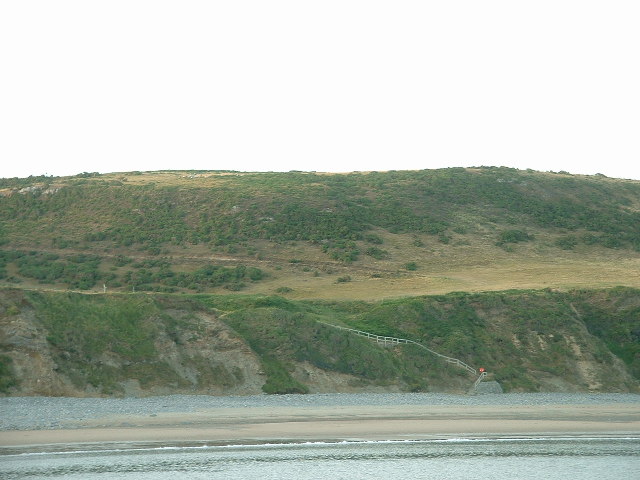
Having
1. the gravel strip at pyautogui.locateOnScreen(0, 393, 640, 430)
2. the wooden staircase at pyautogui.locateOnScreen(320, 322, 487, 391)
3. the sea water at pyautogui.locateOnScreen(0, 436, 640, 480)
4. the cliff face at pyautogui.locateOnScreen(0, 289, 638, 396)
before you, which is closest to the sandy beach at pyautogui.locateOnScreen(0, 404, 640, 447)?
the gravel strip at pyautogui.locateOnScreen(0, 393, 640, 430)

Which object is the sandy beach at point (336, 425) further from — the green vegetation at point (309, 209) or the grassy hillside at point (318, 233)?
the green vegetation at point (309, 209)

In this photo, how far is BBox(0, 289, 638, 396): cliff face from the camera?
122 ft

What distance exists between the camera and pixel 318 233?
3300 inches

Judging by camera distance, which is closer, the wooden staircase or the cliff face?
the cliff face

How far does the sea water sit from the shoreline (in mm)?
923

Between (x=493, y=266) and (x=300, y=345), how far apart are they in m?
38.7

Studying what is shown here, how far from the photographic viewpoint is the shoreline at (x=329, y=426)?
29328 mm

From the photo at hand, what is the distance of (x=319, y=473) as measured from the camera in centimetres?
2638

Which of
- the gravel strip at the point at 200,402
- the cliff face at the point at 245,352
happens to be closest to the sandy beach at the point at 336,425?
the gravel strip at the point at 200,402

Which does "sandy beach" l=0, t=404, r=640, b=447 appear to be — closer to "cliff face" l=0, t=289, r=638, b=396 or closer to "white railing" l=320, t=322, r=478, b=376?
"cliff face" l=0, t=289, r=638, b=396

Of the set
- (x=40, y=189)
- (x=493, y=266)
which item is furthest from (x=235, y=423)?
(x=40, y=189)

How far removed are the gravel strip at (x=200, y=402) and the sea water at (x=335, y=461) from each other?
4.72 m

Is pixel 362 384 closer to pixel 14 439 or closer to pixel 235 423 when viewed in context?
pixel 235 423

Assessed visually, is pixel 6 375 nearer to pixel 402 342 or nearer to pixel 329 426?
pixel 329 426
